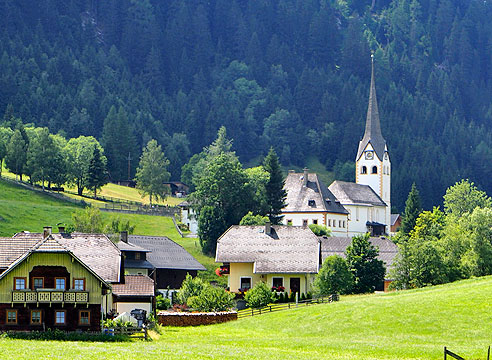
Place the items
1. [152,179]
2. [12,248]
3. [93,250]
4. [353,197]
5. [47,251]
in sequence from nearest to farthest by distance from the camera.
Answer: [47,251] < [12,248] < [93,250] < [353,197] < [152,179]

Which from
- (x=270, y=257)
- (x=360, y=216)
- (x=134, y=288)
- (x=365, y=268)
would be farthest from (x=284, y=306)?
(x=360, y=216)

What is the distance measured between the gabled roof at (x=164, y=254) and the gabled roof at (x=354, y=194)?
52.0 metres

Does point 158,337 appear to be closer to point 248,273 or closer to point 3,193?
point 248,273

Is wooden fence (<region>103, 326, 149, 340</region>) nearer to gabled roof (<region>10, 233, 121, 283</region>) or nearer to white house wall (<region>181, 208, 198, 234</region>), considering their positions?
gabled roof (<region>10, 233, 121, 283</region>)

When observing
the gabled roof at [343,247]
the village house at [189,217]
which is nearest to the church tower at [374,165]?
the village house at [189,217]

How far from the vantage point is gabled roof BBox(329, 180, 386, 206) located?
139250mm

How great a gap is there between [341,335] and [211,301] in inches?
631

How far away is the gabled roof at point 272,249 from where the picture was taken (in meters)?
82.9

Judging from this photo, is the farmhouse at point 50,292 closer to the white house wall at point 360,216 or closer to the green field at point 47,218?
the green field at point 47,218

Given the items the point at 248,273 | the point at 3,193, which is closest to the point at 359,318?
the point at 248,273

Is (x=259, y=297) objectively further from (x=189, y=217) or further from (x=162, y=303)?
(x=189, y=217)

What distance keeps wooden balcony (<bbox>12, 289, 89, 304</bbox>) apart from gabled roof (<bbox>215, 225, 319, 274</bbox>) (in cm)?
3157

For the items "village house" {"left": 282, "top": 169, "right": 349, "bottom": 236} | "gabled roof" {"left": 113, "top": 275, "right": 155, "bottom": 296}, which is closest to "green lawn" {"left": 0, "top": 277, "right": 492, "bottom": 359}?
"gabled roof" {"left": 113, "top": 275, "right": 155, "bottom": 296}

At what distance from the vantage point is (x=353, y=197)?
14038 cm
